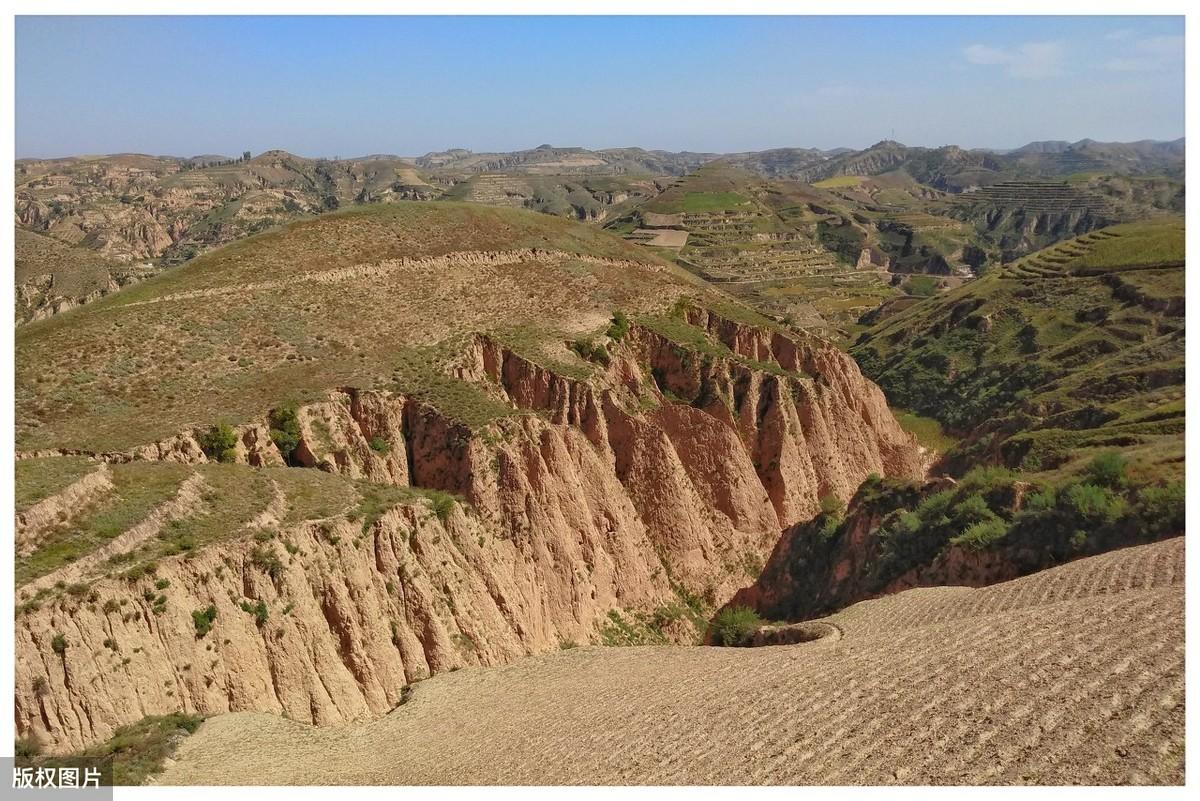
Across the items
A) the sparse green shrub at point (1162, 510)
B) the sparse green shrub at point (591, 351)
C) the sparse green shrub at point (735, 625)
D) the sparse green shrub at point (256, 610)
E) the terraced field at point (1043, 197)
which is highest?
the terraced field at point (1043, 197)

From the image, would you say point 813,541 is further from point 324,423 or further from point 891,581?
point 324,423

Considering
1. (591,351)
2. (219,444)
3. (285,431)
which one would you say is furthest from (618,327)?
(219,444)

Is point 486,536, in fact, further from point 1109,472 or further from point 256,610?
point 1109,472

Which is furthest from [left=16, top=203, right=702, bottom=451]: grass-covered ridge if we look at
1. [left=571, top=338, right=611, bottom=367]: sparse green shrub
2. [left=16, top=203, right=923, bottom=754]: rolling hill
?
[left=571, top=338, right=611, bottom=367]: sparse green shrub

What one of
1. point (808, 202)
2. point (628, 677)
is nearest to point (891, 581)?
point (628, 677)

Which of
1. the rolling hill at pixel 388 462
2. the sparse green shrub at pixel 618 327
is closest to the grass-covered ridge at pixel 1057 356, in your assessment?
the rolling hill at pixel 388 462

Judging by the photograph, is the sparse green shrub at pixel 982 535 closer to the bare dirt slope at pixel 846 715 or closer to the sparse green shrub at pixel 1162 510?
the sparse green shrub at pixel 1162 510

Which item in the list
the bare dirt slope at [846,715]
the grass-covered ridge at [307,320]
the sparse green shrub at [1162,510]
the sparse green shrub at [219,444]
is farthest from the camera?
the grass-covered ridge at [307,320]
